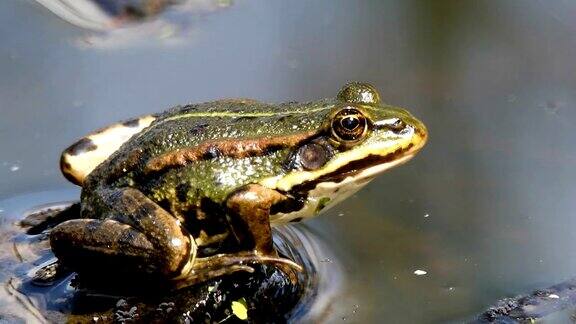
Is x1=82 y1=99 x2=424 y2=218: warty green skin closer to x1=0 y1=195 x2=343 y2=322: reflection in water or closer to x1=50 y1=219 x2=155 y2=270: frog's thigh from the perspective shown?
x1=50 y1=219 x2=155 y2=270: frog's thigh

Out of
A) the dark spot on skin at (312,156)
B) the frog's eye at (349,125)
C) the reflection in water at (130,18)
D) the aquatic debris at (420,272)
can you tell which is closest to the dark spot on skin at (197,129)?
the dark spot on skin at (312,156)

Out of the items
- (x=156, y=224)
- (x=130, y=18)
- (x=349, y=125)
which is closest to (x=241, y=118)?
(x=349, y=125)

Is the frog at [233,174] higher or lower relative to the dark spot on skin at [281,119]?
lower

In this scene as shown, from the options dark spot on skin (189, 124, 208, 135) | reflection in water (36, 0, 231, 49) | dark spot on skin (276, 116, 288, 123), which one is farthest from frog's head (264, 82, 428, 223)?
reflection in water (36, 0, 231, 49)

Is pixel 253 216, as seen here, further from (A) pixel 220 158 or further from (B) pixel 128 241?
(B) pixel 128 241

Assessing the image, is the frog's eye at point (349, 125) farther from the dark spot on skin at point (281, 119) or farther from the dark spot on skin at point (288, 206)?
the dark spot on skin at point (288, 206)
